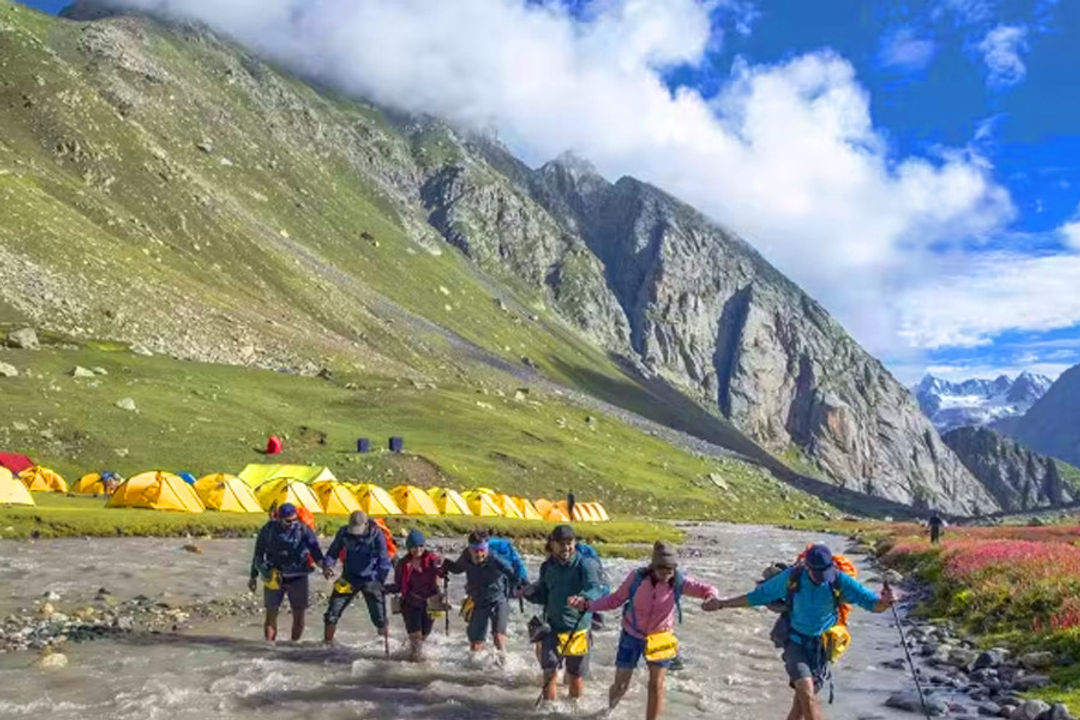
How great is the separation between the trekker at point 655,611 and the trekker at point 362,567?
786 centimetres

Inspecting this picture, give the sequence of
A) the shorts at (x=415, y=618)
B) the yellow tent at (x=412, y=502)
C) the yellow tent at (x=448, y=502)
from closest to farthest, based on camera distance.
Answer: the shorts at (x=415, y=618)
the yellow tent at (x=412, y=502)
the yellow tent at (x=448, y=502)

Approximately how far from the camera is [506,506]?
71.0 meters

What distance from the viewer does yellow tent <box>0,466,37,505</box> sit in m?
44.8

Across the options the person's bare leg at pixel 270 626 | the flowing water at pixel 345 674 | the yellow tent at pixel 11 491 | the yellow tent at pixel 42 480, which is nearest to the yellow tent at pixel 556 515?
the yellow tent at pixel 42 480

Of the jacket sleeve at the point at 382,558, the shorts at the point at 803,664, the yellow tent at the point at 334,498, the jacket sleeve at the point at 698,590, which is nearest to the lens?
the shorts at the point at 803,664

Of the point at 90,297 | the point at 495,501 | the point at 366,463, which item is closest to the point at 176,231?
the point at 90,297

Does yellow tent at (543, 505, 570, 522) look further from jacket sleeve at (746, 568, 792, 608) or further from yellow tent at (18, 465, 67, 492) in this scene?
jacket sleeve at (746, 568, 792, 608)

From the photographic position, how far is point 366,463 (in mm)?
77562

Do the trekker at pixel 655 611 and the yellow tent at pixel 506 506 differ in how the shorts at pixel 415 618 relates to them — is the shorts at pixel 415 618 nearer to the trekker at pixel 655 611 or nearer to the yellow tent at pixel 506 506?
the trekker at pixel 655 611

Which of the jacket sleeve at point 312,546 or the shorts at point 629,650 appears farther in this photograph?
the jacket sleeve at point 312,546

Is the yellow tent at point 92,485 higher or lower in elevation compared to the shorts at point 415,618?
higher

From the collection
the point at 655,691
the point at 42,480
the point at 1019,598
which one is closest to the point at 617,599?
the point at 655,691

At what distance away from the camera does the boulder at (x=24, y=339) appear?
78250mm

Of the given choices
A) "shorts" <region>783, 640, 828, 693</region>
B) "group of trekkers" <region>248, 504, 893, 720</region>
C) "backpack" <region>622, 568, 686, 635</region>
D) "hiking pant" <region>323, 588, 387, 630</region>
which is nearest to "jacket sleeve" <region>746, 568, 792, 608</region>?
"group of trekkers" <region>248, 504, 893, 720</region>
